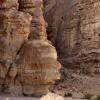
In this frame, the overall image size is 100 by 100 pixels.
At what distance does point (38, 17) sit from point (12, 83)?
8307 millimetres

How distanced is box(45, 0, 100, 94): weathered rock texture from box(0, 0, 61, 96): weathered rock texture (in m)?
5.03

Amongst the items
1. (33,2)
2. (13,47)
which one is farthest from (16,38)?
(33,2)

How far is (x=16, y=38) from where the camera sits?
33.5 metres

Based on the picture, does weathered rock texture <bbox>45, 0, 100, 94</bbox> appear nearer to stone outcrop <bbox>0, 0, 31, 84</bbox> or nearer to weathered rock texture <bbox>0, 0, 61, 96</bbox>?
weathered rock texture <bbox>0, 0, 61, 96</bbox>

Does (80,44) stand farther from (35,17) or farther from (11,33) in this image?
(11,33)

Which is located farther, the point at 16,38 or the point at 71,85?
the point at 71,85

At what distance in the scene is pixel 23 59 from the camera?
32469 mm

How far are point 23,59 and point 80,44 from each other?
33.9 ft

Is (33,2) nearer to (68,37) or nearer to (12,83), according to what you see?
(68,37)

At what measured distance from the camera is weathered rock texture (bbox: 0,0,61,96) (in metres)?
31.8

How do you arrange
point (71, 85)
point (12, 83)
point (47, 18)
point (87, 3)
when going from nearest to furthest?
point (12, 83)
point (71, 85)
point (87, 3)
point (47, 18)

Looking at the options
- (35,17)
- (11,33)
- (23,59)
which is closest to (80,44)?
(35,17)

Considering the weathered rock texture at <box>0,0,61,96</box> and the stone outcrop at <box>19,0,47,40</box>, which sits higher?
the stone outcrop at <box>19,0,47,40</box>

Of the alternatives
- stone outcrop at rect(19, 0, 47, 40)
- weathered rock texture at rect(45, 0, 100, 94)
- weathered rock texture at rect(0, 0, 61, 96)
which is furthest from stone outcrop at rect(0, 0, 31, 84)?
weathered rock texture at rect(45, 0, 100, 94)
